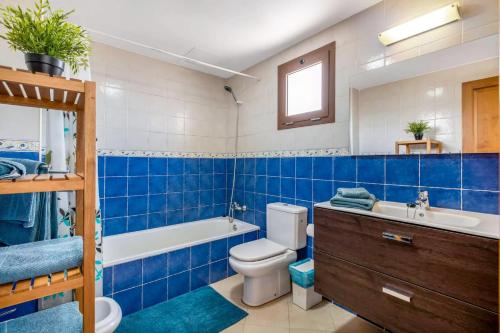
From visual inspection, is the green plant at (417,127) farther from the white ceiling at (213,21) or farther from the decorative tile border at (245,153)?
the white ceiling at (213,21)

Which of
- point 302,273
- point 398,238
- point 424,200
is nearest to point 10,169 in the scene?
point 398,238

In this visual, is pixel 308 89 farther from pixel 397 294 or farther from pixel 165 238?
pixel 165 238

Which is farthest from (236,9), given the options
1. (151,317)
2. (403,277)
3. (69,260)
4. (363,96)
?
(151,317)

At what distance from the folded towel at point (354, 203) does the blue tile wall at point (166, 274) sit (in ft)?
4.27

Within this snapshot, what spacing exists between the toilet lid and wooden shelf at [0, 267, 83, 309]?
4.58 ft

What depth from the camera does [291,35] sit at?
2.24m

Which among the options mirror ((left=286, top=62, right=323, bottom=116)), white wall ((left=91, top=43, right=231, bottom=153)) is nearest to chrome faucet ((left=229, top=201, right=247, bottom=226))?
white wall ((left=91, top=43, right=231, bottom=153))

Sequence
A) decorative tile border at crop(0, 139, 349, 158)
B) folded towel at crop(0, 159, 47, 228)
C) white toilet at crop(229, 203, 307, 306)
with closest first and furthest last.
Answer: folded towel at crop(0, 159, 47, 228), decorative tile border at crop(0, 139, 349, 158), white toilet at crop(229, 203, 307, 306)

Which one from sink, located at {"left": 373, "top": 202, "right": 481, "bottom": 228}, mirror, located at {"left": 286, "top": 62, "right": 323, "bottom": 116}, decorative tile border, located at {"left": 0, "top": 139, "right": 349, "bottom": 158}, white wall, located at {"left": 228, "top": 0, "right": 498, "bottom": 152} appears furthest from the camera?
mirror, located at {"left": 286, "top": 62, "right": 323, "bottom": 116}

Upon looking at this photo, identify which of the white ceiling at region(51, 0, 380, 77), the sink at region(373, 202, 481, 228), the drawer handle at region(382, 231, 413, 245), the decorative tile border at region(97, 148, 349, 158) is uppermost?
the white ceiling at region(51, 0, 380, 77)

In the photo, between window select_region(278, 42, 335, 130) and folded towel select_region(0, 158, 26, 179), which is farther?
window select_region(278, 42, 335, 130)

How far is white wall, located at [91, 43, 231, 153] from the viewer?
2.40 m

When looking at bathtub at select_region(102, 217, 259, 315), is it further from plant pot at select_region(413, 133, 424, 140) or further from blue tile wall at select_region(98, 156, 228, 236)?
plant pot at select_region(413, 133, 424, 140)

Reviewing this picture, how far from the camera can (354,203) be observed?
1505 mm
